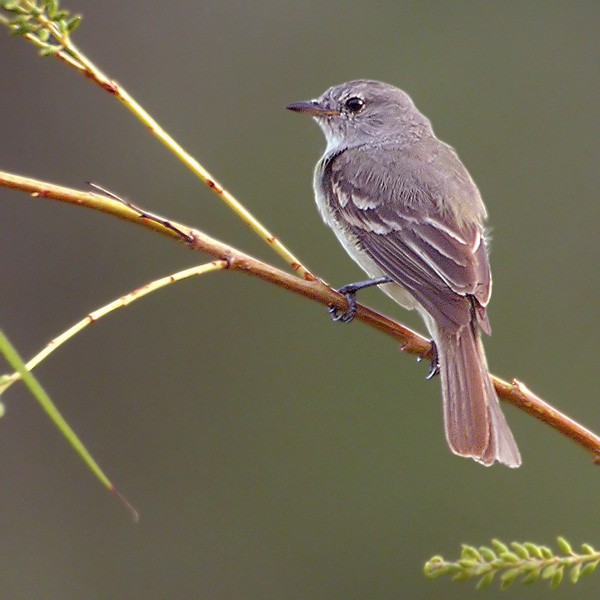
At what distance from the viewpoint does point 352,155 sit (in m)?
4.20

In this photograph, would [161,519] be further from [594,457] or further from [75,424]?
[594,457]

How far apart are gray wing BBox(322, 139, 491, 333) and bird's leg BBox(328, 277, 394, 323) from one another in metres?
0.06

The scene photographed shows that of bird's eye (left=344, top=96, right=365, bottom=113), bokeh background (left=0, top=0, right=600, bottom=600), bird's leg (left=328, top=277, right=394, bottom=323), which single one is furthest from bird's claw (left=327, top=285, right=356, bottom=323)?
bokeh background (left=0, top=0, right=600, bottom=600)

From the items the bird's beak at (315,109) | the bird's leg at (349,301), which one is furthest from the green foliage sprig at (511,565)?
the bird's beak at (315,109)

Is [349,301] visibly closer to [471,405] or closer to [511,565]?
[471,405]

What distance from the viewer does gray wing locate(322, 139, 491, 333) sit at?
347 cm

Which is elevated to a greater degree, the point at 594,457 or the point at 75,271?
the point at 75,271

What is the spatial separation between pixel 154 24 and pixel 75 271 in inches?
111

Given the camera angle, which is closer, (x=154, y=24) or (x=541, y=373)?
(x=541, y=373)

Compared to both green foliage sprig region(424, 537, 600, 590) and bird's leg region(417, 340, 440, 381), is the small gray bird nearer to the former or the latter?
bird's leg region(417, 340, 440, 381)

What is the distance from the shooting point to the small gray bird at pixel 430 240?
9.99ft

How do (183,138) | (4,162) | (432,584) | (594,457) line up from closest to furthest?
1. (594,457)
2. (432,584)
3. (4,162)
4. (183,138)

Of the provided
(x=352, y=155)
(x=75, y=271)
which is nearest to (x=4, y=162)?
(x=75, y=271)

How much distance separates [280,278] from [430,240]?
1.29 m
